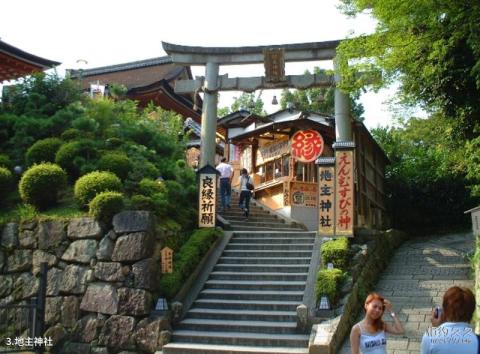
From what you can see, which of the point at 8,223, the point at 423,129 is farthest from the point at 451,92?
the point at 8,223

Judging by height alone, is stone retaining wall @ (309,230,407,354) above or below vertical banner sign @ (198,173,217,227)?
below

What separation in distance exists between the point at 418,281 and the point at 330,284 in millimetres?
3122

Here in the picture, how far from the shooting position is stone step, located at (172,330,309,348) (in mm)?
9867

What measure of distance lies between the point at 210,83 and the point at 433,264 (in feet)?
30.7

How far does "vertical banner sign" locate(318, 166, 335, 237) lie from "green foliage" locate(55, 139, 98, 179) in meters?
5.75

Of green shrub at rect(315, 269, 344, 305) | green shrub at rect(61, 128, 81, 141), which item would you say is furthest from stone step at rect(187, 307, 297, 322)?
green shrub at rect(61, 128, 81, 141)

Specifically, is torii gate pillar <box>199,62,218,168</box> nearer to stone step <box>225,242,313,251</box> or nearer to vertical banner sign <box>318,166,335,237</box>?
stone step <box>225,242,313,251</box>

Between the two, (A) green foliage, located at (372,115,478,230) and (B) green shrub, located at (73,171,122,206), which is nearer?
(B) green shrub, located at (73,171,122,206)

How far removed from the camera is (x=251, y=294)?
11.6m

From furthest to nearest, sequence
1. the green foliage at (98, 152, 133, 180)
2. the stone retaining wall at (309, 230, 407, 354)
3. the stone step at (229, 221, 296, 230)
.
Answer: the stone step at (229, 221, 296, 230)
the green foliage at (98, 152, 133, 180)
the stone retaining wall at (309, 230, 407, 354)

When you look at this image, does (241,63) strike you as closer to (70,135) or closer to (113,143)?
(113,143)

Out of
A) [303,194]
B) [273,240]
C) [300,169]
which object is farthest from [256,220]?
[273,240]

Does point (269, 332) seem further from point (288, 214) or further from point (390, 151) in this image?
point (390, 151)

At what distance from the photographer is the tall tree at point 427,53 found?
1012cm
